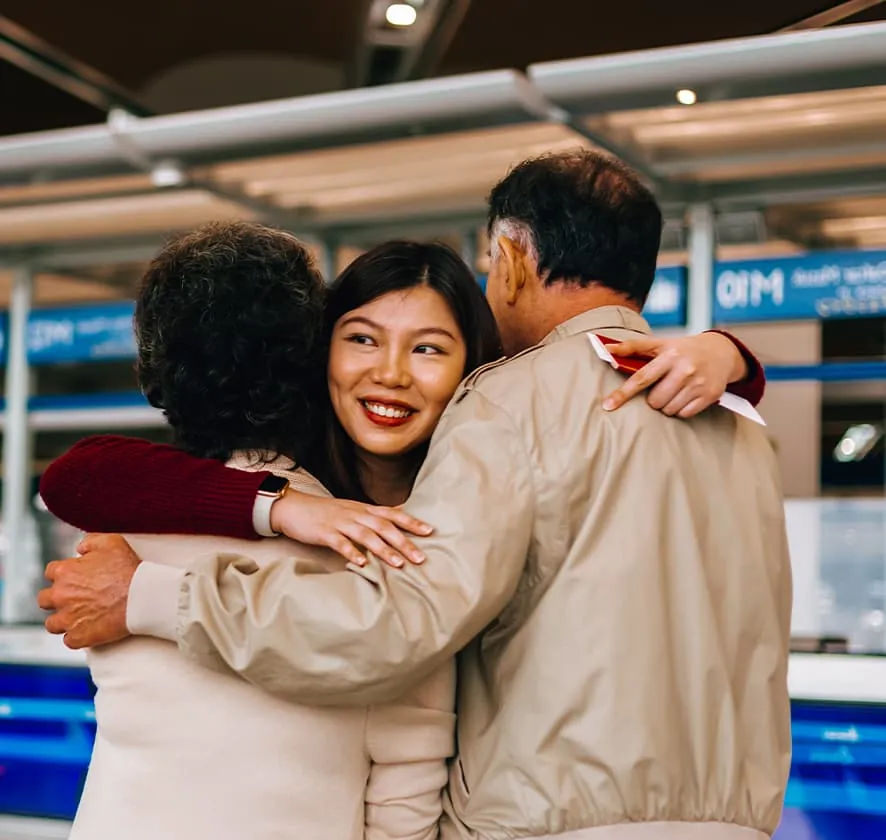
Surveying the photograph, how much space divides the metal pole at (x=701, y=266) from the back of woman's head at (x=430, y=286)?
10.9 ft

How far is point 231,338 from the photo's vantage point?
1.57 metres

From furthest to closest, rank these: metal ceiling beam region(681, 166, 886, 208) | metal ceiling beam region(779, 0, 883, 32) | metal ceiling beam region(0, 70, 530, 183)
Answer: metal ceiling beam region(681, 166, 886, 208)
metal ceiling beam region(779, 0, 883, 32)
metal ceiling beam region(0, 70, 530, 183)

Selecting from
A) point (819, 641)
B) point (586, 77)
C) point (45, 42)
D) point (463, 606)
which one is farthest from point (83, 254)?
point (463, 606)

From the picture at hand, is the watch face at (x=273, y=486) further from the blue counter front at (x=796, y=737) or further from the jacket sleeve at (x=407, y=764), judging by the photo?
the blue counter front at (x=796, y=737)

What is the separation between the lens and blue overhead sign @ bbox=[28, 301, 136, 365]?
6266 mm

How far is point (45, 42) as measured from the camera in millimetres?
5254

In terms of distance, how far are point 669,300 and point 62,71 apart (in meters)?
3.11

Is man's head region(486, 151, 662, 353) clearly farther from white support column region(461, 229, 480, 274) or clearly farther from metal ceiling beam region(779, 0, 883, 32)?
white support column region(461, 229, 480, 274)

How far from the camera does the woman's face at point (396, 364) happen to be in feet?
5.90

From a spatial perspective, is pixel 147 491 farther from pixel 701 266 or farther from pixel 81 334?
pixel 81 334

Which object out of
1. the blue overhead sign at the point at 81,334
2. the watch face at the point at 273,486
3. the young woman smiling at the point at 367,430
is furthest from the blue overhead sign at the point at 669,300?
the watch face at the point at 273,486

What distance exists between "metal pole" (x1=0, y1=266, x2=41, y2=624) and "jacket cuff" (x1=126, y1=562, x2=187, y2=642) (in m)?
5.16

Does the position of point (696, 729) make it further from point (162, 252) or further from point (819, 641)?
point (819, 641)

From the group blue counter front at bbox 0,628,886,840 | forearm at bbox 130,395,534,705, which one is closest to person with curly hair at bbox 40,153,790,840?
forearm at bbox 130,395,534,705
